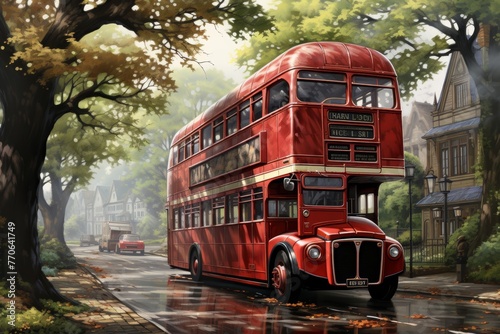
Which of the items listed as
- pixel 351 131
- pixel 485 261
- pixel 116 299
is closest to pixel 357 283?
pixel 351 131

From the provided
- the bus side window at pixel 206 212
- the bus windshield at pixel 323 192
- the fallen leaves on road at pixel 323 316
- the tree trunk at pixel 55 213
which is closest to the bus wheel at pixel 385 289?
the bus windshield at pixel 323 192

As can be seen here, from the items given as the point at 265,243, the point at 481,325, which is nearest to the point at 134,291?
the point at 265,243

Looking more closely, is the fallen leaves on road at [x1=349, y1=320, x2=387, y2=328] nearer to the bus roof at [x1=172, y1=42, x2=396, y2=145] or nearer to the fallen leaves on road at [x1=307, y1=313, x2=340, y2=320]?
the fallen leaves on road at [x1=307, y1=313, x2=340, y2=320]

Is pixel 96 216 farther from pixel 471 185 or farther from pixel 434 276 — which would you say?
pixel 434 276

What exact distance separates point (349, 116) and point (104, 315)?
703cm

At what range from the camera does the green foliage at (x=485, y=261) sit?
22.7m

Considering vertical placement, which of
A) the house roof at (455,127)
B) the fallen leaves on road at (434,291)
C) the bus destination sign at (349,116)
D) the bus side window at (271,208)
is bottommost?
the fallen leaves on road at (434,291)

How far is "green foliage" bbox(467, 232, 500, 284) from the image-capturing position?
74.6 ft

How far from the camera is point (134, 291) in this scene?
20.1 m

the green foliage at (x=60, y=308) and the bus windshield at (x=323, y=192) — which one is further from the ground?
the bus windshield at (x=323, y=192)

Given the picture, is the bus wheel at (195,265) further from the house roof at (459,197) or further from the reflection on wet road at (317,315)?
the house roof at (459,197)

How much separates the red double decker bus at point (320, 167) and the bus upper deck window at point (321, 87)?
0.02m

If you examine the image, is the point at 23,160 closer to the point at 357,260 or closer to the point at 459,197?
the point at 357,260

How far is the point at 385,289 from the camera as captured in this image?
16484 millimetres
